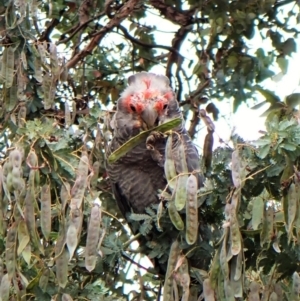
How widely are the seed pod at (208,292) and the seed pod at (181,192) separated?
0.21m

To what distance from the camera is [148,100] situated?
3430 mm

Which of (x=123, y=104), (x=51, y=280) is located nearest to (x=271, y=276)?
(x=51, y=280)

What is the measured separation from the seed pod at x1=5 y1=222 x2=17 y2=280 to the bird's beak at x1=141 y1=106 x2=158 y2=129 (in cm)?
119

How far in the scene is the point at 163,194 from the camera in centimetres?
230

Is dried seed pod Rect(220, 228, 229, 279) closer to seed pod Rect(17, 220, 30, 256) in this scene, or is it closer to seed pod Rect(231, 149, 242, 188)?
seed pod Rect(231, 149, 242, 188)

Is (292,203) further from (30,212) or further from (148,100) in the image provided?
(148,100)

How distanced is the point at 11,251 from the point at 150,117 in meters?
1.25

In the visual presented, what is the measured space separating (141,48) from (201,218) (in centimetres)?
204

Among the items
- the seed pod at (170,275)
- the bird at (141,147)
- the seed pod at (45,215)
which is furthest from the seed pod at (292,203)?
the bird at (141,147)

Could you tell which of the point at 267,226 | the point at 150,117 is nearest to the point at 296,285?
the point at 267,226

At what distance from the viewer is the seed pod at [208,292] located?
7.13 ft

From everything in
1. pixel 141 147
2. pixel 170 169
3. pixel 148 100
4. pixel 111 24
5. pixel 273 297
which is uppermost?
pixel 111 24

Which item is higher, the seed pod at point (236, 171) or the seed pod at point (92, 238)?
the seed pod at point (236, 171)

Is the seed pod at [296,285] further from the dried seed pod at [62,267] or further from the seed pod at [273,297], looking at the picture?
the dried seed pod at [62,267]
